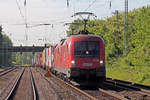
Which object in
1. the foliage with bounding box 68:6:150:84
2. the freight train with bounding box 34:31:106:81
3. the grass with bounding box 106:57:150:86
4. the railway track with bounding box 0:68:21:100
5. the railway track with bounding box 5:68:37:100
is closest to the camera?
the railway track with bounding box 5:68:37:100

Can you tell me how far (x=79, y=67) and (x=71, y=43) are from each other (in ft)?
5.25

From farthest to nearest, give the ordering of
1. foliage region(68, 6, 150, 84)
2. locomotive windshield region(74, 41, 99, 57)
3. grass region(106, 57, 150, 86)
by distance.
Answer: foliage region(68, 6, 150, 84), grass region(106, 57, 150, 86), locomotive windshield region(74, 41, 99, 57)

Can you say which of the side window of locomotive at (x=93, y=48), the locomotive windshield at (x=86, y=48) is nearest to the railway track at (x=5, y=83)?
the locomotive windshield at (x=86, y=48)

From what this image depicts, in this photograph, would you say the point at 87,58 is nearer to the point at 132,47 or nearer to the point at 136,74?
the point at 136,74

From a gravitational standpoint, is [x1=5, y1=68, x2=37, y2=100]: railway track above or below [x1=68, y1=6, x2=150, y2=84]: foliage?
below

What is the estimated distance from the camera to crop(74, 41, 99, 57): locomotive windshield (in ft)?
53.7

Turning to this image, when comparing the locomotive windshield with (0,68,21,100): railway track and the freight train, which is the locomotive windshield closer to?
the freight train

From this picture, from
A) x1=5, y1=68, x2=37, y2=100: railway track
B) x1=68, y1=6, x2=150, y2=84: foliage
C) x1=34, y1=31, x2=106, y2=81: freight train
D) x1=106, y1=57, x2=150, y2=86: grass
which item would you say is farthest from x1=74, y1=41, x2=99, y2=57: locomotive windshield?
x1=68, y1=6, x2=150, y2=84: foliage

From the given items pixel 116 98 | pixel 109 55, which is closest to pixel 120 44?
pixel 109 55

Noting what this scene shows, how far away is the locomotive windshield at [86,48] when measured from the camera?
53.7ft

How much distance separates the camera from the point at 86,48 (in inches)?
649

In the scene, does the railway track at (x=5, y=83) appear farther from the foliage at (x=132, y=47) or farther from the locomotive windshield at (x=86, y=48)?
the foliage at (x=132, y=47)

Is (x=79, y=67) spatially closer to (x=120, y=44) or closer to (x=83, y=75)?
(x=83, y=75)

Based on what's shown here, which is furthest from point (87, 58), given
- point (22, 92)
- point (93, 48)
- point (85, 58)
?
point (22, 92)
